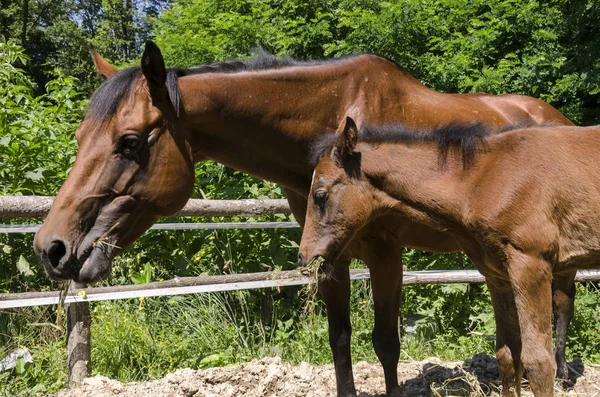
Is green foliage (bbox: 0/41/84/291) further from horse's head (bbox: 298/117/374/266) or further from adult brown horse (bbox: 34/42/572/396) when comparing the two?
horse's head (bbox: 298/117/374/266)

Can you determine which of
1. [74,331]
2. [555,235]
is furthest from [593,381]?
[74,331]

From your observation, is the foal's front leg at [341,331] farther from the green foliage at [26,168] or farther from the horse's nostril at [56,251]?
the green foliage at [26,168]

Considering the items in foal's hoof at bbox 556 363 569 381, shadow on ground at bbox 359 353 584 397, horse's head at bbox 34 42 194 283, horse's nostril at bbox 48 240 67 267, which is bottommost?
foal's hoof at bbox 556 363 569 381

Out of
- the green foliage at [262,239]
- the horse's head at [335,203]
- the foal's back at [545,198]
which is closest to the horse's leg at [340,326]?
the green foliage at [262,239]

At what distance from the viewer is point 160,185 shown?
336 centimetres

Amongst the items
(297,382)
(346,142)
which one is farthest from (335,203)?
(297,382)

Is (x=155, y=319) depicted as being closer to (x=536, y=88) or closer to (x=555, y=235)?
(x=555, y=235)

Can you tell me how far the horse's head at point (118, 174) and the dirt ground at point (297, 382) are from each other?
168 cm

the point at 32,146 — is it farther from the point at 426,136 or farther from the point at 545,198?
the point at 545,198

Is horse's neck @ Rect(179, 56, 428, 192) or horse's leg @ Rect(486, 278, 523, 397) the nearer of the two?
horse's neck @ Rect(179, 56, 428, 192)

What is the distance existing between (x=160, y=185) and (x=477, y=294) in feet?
18.0

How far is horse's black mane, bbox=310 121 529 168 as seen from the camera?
361cm

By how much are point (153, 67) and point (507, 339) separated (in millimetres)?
2731

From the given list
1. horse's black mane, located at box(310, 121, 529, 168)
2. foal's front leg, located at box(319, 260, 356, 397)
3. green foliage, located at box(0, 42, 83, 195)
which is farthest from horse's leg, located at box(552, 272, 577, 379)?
green foliage, located at box(0, 42, 83, 195)
